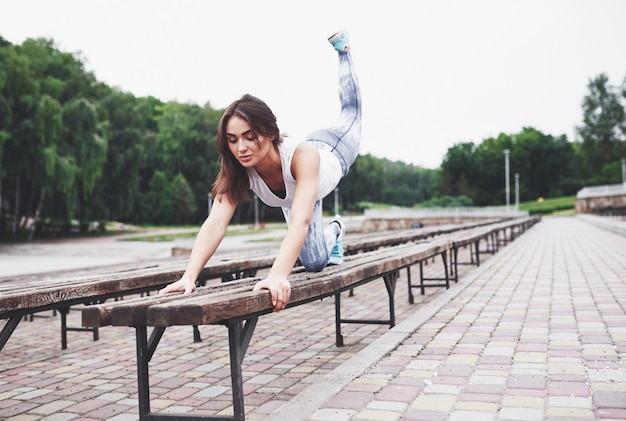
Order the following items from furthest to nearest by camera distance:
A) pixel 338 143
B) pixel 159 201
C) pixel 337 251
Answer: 1. pixel 159 201
2. pixel 337 251
3. pixel 338 143

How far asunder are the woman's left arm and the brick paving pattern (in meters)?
0.55

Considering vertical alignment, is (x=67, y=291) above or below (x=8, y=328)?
above

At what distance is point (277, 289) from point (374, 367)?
1.23 meters

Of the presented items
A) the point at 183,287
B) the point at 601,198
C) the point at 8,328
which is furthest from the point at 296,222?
the point at 601,198

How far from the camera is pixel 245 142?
2.70 m

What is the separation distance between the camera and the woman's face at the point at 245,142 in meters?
2.68

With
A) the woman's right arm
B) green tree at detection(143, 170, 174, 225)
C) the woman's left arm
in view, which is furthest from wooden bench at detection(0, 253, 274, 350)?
green tree at detection(143, 170, 174, 225)

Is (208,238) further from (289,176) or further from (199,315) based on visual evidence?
(199,315)

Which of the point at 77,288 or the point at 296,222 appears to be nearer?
the point at 296,222

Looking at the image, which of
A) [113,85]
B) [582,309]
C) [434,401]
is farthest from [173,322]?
[113,85]

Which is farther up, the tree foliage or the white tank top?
the tree foliage

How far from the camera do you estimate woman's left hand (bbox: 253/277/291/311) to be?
2.43 metres

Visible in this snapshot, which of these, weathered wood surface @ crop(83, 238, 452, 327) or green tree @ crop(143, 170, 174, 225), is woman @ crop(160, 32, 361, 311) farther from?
green tree @ crop(143, 170, 174, 225)

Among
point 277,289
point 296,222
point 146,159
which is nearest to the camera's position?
point 277,289
